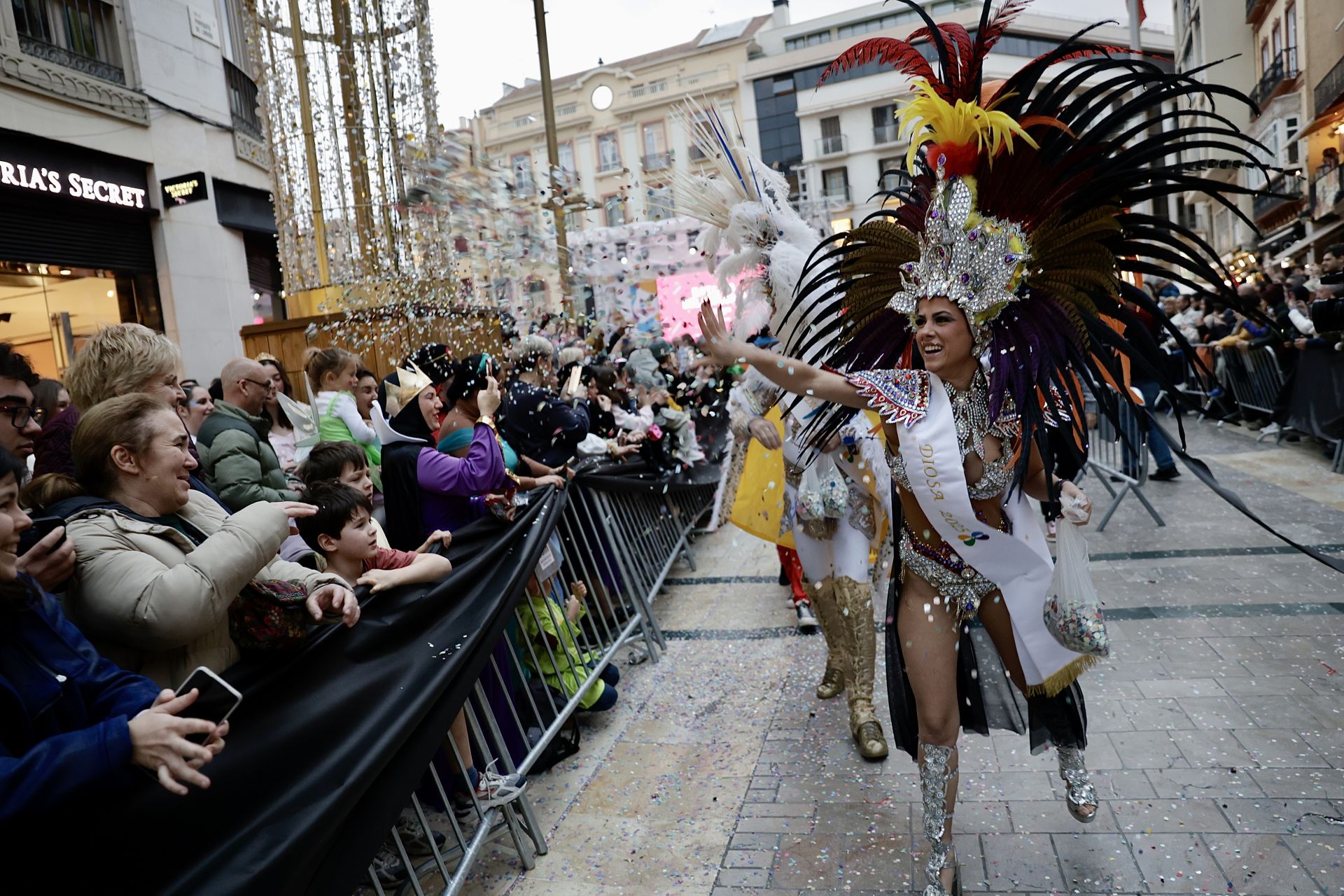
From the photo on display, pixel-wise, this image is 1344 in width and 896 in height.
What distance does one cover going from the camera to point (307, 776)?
2021 mm

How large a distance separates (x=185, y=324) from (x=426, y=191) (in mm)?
5816

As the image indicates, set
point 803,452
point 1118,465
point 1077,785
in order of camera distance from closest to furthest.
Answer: point 1077,785 → point 803,452 → point 1118,465

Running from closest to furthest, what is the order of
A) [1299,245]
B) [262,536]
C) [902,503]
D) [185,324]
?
[262,536], [902,503], [185,324], [1299,245]

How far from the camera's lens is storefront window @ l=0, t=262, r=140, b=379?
770 cm

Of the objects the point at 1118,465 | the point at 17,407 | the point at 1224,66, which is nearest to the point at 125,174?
the point at 17,407

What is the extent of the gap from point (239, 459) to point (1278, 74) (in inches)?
1112

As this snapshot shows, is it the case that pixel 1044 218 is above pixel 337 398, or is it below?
above

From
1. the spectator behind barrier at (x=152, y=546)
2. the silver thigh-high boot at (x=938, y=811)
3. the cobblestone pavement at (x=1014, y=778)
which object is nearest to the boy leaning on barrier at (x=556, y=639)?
the cobblestone pavement at (x=1014, y=778)

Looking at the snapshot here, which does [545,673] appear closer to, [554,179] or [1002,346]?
[1002,346]

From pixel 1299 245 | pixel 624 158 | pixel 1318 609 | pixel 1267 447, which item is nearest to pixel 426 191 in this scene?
pixel 1318 609

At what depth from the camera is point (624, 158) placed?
1474 inches

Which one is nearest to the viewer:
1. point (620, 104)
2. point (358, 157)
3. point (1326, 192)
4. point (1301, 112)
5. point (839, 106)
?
point (358, 157)

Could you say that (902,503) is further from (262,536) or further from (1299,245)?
(1299,245)

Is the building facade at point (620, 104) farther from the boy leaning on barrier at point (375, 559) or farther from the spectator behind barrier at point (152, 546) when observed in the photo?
the spectator behind barrier at point (152, 546)
